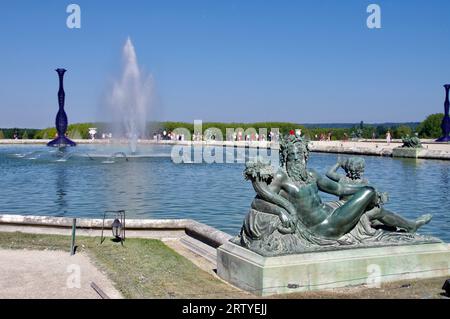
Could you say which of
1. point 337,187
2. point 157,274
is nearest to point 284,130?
point 337,187

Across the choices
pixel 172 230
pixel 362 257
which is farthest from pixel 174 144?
pixel 362 257

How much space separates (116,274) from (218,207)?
26.3 feet

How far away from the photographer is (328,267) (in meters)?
7.14

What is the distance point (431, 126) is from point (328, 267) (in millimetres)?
60416

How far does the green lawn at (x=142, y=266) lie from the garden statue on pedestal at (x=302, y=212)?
0.74m

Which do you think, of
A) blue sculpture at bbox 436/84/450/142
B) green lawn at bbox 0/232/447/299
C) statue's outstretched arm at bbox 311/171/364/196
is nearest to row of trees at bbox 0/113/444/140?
blue sculpture at bbox 436/84/450/142

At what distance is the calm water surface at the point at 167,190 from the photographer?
588 inches

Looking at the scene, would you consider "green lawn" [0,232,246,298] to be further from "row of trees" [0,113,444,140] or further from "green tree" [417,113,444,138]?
"green tree" [417,113,444,138]

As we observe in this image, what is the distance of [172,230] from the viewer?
35.2ft

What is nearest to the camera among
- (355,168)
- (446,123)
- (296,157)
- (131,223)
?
(296,157)

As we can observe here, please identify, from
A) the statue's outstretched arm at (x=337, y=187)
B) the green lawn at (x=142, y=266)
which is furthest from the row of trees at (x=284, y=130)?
the statue's outstretched arm at (x=337, y=187)

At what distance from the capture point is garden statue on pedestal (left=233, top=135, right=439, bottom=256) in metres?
7.23

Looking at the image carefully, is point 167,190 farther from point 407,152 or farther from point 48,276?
point 407,152

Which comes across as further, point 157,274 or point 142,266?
point 142,266
